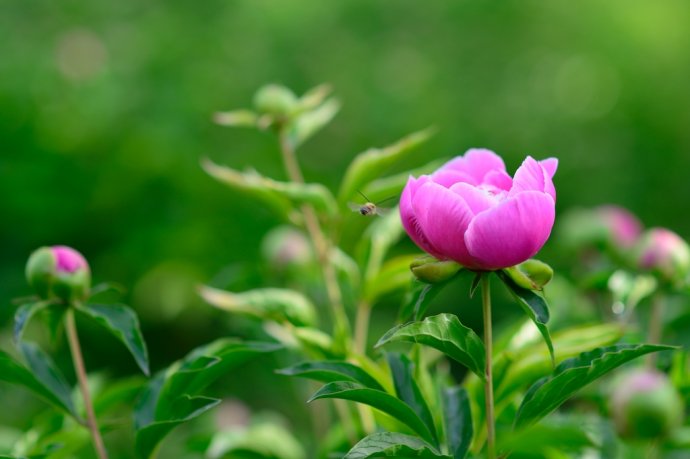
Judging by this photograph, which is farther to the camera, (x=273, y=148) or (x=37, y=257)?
(x=273, y=148)

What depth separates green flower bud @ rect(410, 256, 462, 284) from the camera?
69cm

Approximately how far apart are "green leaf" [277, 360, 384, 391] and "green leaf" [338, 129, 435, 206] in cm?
26

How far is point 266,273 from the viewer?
1.33 metres

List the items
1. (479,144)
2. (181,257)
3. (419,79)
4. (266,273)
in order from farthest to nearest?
1. (419,79)
2. (479,144)
3. (181,257)
4. (266,273)

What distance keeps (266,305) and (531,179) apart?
34cm

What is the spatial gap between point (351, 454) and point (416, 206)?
0.18 metres

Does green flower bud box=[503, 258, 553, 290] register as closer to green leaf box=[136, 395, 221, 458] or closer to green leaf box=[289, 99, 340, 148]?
green leaf box=[136, 395, 221, 458]

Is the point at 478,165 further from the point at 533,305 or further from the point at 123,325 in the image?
the point at 123,325

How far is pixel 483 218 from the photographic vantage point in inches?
26.1

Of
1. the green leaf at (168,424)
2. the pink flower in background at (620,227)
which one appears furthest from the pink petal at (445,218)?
the pink flower in background at (620,227)

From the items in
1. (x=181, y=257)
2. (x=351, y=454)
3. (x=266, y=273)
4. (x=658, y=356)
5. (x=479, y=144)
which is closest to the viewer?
(x=351, y=454)

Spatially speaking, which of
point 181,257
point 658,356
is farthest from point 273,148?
→ point 658,356

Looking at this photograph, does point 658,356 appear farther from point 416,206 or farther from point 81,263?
point 81,263

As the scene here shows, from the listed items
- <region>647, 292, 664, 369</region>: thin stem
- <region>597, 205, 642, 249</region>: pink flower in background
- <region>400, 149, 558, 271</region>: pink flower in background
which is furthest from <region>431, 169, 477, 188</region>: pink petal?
<region>597, 205, 642, 249</region>: pink flower in background
